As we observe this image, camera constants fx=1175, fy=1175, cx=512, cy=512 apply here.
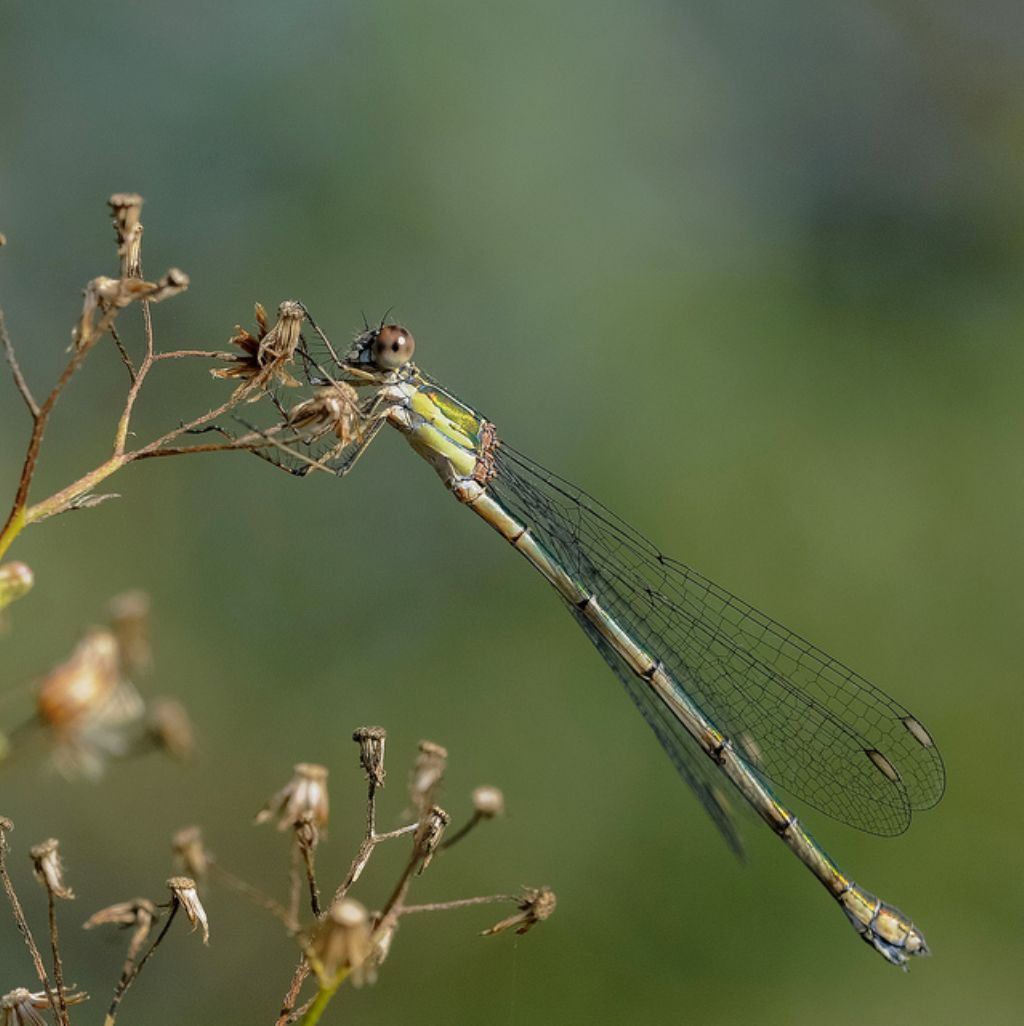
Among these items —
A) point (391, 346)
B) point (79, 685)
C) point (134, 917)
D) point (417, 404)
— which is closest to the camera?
point (79, 685)

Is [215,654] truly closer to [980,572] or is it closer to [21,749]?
[980,572]

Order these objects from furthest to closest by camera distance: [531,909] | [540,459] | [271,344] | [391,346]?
[540,459] < [391,346] < [271,344] < [531,909]

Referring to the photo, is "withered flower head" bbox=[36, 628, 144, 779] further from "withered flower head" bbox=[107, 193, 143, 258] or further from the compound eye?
the compound eye

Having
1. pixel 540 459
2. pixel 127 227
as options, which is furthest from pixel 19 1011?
pixel 540 459

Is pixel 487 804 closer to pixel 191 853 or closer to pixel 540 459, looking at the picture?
pixel 191 853

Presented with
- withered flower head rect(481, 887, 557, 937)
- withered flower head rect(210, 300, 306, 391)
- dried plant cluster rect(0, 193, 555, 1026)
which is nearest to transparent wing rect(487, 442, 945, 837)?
withered flower head rect(210, 300, 306, 391)

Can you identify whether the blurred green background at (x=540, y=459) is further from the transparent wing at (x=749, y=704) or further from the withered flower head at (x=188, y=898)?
the withered flower head at (x=188, y=898)

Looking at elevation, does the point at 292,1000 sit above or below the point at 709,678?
below
